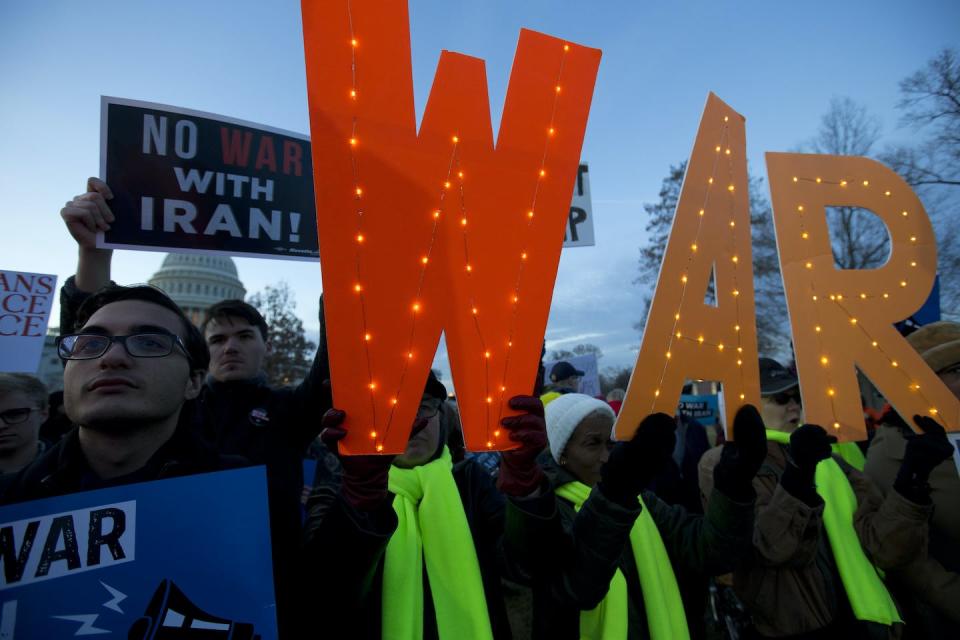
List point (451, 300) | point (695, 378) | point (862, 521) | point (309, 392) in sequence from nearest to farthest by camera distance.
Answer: point (451, 300) → point (695, 378) → point (309, 392) → point (862, 521)

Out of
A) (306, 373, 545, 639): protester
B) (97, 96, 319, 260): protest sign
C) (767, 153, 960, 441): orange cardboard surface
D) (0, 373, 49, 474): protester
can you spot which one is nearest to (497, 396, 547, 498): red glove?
(306, 373, 545, 639): protester

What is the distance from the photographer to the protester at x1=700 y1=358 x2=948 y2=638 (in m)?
2.35

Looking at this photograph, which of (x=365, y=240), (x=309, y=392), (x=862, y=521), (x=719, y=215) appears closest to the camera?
(x=365, y=240)

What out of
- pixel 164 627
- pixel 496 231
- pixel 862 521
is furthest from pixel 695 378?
pixel 164 627

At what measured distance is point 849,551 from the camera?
2.71 metres

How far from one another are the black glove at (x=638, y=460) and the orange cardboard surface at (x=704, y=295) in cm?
6

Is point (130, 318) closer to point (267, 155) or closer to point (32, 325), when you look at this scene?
point (267, 155)

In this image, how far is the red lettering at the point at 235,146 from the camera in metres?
2.65

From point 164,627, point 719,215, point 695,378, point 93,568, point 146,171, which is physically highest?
point 146,171

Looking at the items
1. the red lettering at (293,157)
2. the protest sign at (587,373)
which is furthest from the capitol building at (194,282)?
the red lettering at (293,157)

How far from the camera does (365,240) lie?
1606 millimetres

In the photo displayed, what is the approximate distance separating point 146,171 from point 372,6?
1546mm

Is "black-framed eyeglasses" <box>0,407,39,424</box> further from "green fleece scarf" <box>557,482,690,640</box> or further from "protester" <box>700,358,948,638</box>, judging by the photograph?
"protester" <box>700,358,948,638</box>

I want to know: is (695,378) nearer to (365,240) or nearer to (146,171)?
(365,240)
